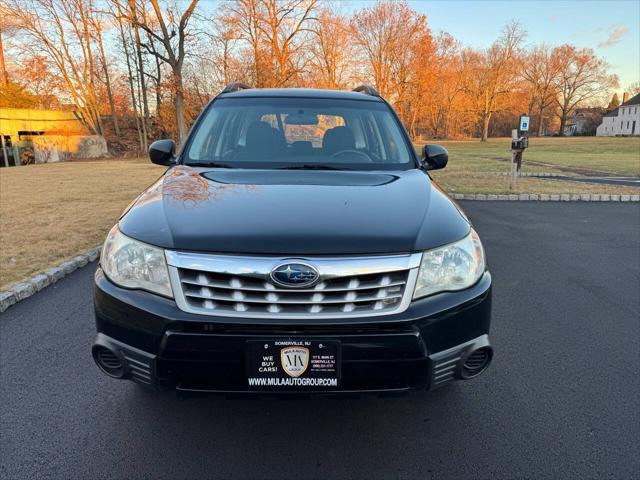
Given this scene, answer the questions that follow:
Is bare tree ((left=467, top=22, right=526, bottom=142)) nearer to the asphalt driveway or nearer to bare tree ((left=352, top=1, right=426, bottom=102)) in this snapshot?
bare tree ((left=352, top=1, right=426, bottom=102))

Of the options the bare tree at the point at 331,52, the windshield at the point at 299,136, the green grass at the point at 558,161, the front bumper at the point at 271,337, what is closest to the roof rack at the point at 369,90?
the windshield at the point at 299,136

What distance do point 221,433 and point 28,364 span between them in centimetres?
152

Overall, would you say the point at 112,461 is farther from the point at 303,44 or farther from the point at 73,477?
the point at 303,44

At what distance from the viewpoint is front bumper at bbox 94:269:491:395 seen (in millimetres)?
1715

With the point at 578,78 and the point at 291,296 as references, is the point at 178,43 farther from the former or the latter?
the point at 578,78

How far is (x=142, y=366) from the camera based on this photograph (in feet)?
5.95

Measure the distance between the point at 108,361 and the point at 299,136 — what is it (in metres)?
1.94

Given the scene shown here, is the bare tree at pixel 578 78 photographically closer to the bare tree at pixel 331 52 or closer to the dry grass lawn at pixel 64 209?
the bare tree at pixel 331 52

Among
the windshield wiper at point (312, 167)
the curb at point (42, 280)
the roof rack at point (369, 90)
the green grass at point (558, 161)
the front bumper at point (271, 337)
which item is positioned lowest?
the curb at point (42, 280)

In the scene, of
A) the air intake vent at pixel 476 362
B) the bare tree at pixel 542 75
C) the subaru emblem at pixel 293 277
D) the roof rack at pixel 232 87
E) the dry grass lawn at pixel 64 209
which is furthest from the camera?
the bare tree at pixel 542 75

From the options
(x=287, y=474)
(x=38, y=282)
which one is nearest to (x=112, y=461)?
(x=287, y=474)

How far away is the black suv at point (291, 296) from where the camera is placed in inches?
67.6

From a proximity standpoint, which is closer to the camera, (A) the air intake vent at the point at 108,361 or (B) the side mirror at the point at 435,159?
(A) the air intake vent at the point at 108,361

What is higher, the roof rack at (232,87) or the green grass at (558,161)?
the roof rack at (232,87)
